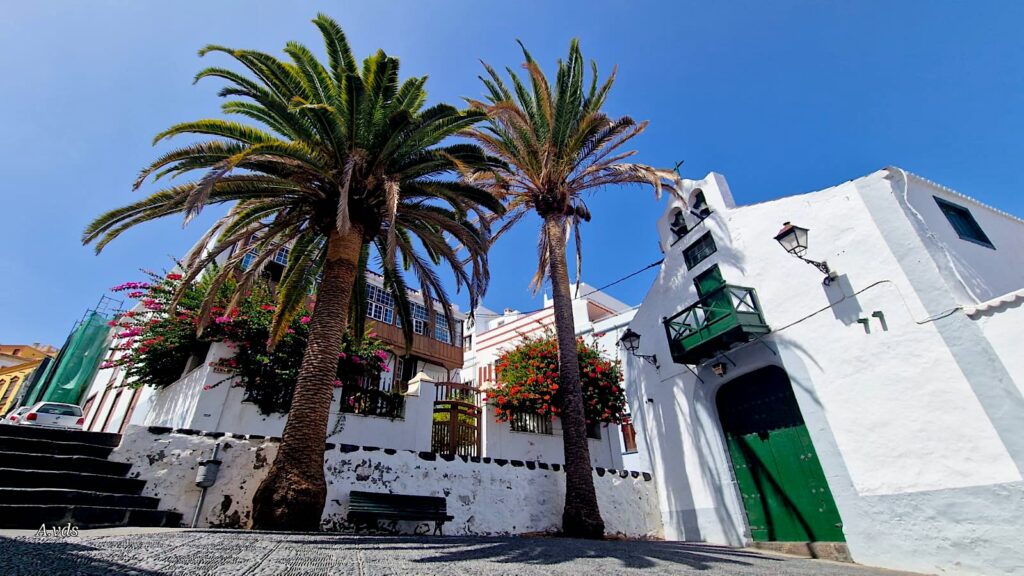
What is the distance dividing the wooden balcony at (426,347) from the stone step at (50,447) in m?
12.8

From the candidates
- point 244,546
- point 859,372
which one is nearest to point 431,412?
point 244,546

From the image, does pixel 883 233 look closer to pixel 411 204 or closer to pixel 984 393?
pixel 984 393

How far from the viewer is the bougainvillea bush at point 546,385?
12180 mm

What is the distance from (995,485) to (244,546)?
9857 millimetres

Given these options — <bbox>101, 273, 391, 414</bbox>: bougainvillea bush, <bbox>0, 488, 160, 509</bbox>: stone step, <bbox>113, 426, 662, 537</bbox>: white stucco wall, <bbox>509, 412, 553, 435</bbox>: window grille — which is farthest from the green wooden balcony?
<bbox>0, 488, 160, 509</bbox>: stone step

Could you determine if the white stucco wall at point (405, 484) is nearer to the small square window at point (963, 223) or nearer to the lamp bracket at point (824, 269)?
the lamp bracket at point (824, 269)

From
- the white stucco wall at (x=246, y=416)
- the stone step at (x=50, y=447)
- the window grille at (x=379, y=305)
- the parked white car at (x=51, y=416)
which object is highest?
the window grille at (x=379, y=305)

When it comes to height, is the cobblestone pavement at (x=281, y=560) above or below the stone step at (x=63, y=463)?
below

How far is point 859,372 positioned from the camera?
782 cm

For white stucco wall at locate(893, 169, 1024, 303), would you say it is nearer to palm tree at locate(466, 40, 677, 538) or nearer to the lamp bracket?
the lamp bracket

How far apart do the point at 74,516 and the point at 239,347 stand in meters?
5.90

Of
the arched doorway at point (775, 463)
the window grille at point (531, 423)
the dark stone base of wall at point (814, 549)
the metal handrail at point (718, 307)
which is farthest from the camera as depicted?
the window grille at point (531, 423)

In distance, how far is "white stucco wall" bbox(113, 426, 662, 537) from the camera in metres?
6.40

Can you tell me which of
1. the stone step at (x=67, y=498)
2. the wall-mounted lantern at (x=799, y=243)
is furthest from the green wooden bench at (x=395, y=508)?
the wall-mounted lantern at (x=799, y=243)
